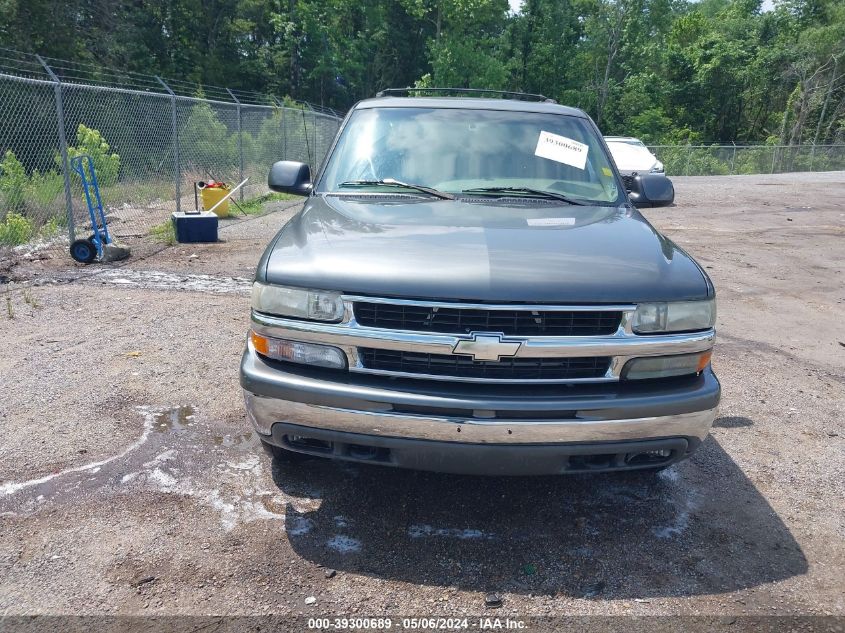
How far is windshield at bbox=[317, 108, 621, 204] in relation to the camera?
4.02 m

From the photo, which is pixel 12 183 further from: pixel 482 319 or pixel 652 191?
pixel 482 319

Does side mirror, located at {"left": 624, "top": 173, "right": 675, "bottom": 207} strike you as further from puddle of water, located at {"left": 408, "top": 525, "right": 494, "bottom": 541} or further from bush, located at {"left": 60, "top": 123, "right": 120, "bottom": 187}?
bush, located at {"left": 60, "top": 123, "right": 120, "bottom": 187}

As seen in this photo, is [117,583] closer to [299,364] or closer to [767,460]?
[299,364]

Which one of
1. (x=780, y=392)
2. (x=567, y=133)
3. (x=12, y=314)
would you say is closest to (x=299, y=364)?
(x=567, y=133)

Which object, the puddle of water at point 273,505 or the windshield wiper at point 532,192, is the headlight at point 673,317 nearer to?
the windshield wiper at point 532,192

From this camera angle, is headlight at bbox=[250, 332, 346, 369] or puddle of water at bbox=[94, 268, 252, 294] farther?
puddle of water at bbox=[94, 268, 252, 294]

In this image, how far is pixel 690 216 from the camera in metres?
15.1

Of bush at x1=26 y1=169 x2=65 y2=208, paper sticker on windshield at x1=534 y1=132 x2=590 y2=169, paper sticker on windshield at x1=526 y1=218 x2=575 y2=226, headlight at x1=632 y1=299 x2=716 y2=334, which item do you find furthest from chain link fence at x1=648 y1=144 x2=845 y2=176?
headlight at x1=632 y1=299 x2=716 y2=334

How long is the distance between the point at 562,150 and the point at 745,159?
40.8 meters

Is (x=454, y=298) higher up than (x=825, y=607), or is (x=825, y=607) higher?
(x=454, y=298)

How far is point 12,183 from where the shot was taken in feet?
30.1

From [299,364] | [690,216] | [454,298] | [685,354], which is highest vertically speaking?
[454,298]

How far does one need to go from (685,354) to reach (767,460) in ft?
4.79

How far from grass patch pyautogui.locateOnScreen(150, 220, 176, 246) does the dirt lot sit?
15.2 ft
